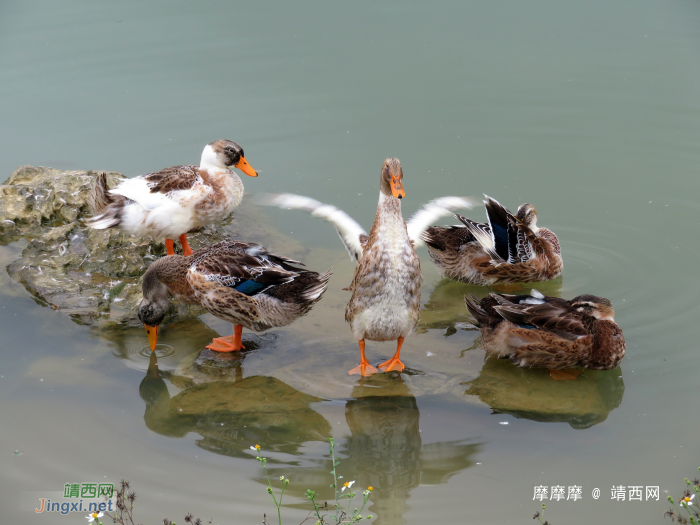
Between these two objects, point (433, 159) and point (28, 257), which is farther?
point (433, 159)


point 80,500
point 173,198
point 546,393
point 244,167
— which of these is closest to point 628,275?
point 546,393

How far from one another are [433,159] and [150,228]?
3661 millimetres

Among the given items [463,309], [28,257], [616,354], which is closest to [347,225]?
[463,309]

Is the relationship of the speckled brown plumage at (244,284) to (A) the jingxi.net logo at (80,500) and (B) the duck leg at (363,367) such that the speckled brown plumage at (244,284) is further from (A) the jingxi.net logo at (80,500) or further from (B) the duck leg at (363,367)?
(A) the jingxi.net logo at (80,500)

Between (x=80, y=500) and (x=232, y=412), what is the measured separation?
114 cm

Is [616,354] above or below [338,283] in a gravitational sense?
below

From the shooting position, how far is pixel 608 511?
3.96 meters

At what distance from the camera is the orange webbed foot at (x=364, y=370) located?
5068 millimetres

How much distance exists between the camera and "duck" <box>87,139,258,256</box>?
607 cm

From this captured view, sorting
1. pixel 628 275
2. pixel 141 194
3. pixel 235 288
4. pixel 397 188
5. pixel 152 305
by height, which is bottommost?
pixel 152 305

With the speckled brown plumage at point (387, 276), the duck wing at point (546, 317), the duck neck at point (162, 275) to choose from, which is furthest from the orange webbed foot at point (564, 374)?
the duck neck at point (162, 275)

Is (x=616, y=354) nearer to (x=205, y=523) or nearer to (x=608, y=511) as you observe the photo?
(x=608, y=511)

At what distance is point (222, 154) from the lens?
6578mm

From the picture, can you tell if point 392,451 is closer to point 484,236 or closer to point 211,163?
point 484,236
